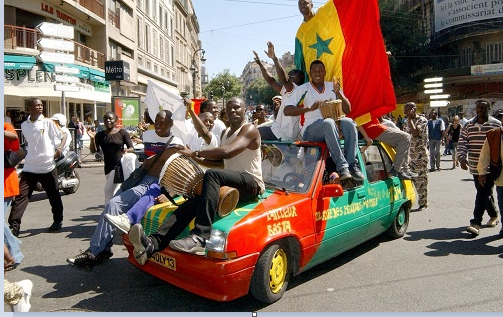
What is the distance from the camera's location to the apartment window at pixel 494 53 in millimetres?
34938

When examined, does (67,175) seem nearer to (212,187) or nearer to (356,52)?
(356,52)

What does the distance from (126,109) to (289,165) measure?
15190mm

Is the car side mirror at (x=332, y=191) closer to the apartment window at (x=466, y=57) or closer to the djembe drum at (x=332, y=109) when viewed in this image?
the djembe drum at (x=332, y=109)

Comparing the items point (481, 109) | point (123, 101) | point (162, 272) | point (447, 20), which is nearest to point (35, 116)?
point (162, 272)

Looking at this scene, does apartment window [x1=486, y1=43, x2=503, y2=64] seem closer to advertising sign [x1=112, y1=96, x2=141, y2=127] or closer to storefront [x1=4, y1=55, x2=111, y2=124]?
advertising sign [x1=112, y1=96, x2=141, y2=127]

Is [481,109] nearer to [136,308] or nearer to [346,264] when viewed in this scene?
[346,264]

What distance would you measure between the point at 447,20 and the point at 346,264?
3853 cm

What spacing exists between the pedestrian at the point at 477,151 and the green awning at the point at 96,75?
67.2 feet

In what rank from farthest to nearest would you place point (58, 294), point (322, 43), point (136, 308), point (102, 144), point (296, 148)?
point (102, 144) → point (322, 43) → point (296, 148) → point (58, 294) → point (136, 308)

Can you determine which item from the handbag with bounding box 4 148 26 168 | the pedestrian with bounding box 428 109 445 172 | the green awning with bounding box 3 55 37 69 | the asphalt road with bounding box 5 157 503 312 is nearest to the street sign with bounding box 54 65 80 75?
the asphalt road with bounding box 5 157 503 312

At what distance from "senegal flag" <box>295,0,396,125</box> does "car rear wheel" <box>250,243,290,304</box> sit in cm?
265

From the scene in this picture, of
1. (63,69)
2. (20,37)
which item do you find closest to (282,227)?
(63,69)

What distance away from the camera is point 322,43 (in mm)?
5836

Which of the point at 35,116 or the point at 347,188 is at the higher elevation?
the point at 35,116
